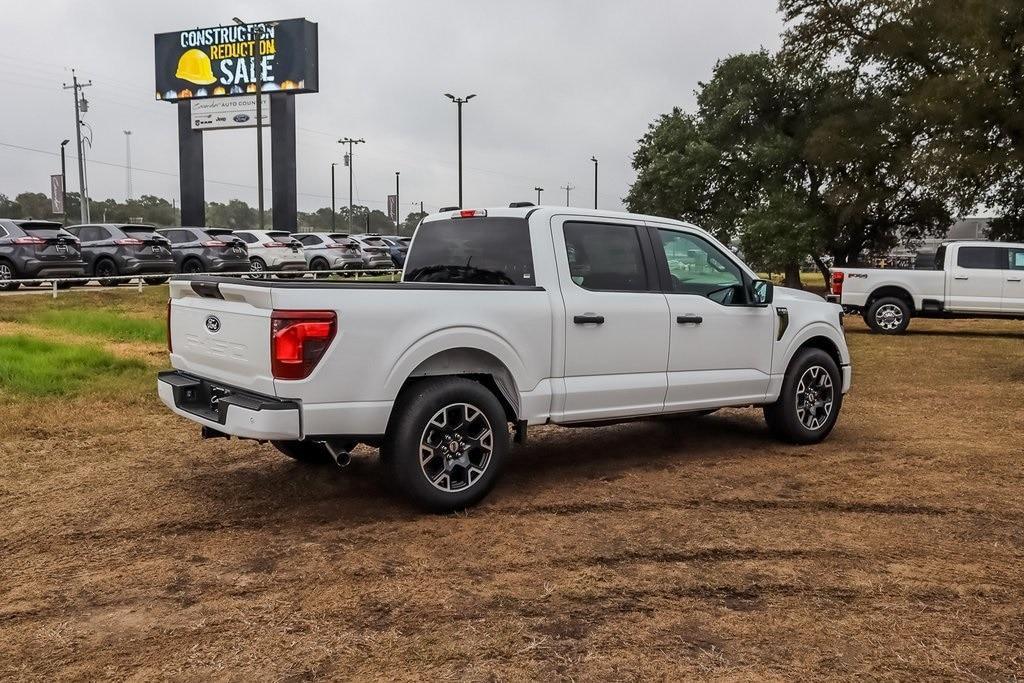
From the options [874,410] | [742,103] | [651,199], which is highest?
[742,103]

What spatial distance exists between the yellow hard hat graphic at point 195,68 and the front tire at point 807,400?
44.1 m

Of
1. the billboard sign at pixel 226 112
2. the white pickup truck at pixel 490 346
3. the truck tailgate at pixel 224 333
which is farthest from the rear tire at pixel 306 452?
the billboard sign at pixel 226 112

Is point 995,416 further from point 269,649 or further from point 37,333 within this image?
point 37,333

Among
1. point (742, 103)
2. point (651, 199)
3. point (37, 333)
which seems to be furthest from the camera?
point (651, 199)

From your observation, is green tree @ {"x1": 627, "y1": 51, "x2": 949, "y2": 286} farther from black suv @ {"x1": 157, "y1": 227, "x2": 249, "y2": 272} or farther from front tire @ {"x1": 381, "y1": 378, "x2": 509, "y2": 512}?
front tire @ {"x1": 381, "y1": 378, "x2": 509, "y2": 512}

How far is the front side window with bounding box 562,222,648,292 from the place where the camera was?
5.94m

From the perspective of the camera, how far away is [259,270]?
25.8 metres

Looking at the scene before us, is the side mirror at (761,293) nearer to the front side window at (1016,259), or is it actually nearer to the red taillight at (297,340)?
the red taillight at (297,340)

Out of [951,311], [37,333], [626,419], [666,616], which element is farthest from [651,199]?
[666,616]

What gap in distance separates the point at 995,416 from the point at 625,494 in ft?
15.9

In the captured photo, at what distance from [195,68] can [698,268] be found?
4497 centimetres

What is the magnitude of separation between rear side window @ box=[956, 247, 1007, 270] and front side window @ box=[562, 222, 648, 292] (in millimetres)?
13232

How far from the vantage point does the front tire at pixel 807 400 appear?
280 inches

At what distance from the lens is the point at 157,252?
21828mm
